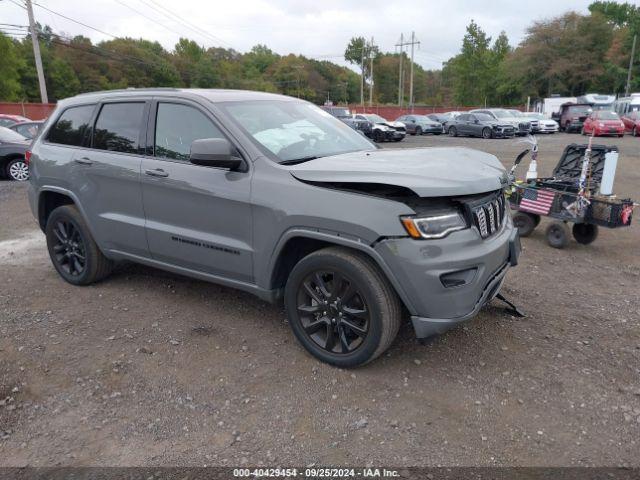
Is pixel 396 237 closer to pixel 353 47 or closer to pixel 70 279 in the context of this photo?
pixel 70 279

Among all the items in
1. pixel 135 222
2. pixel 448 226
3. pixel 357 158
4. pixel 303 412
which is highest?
pixel 357 158

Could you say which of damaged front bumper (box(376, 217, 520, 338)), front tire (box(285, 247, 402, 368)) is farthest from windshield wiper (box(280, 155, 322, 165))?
damaged front bumper (box(376, 217, 520, 338))

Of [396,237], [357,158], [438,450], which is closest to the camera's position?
[438,450]

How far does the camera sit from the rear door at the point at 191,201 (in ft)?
11.6

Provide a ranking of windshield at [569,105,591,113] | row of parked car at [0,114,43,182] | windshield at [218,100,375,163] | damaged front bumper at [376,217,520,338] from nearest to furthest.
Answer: damaged front bumper at [376,217,520,338] < windshield at [218,100,375,163] < row of parked car at [0,114,43,182] < windshield at [569,105,591,113]

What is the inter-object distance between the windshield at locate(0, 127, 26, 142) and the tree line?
20.3 meters

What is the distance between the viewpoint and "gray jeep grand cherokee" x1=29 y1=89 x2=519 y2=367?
2959 millimetres

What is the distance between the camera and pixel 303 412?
2957 millimetres

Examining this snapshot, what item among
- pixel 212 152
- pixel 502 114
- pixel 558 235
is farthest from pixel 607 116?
pixel 212 152

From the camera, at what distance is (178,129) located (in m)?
3.93

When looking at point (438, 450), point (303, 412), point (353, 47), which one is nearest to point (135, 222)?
point (303, 412)

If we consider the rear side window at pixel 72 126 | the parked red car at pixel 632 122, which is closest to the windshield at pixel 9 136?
the rear side window at pixel 72 126

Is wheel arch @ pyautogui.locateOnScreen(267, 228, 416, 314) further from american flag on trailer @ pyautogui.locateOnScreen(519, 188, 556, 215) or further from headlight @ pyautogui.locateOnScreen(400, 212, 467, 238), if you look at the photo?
american flag on trailer @ pyautogui.locateOnScreen(519, 188, 556, 215)

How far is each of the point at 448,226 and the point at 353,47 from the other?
11045cm
